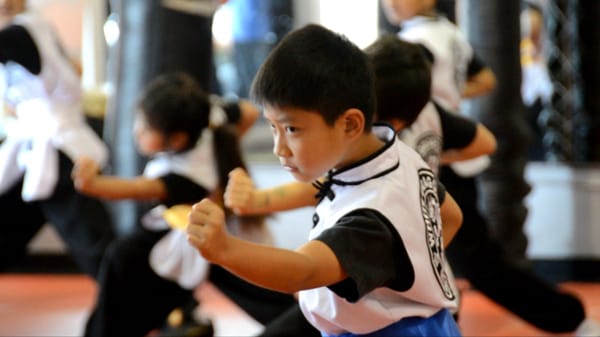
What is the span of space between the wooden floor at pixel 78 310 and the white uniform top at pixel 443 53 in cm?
110

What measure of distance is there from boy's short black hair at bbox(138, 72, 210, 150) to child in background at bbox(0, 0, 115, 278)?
0.46 m

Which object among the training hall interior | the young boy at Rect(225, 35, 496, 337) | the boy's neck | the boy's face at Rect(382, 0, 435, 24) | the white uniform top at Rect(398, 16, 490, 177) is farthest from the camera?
the training hall interior

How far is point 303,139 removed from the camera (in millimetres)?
1632

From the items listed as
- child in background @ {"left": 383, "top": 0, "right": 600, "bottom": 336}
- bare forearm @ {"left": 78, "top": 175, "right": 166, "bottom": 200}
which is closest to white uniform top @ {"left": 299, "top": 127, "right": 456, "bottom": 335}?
bare forearm @ {"left": 78, "top": 175, "right": 166, "bottom": 200}

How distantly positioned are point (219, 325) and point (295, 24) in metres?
2.47

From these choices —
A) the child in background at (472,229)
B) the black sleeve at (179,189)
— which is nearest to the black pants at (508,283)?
the child in background at (472,229)

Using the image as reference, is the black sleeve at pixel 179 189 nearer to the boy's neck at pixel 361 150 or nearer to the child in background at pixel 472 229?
the child in background at pixel 472 229

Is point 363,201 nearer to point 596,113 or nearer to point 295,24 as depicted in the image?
point 596,113

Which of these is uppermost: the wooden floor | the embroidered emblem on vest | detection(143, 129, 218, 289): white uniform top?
the embroidered emblem on vest

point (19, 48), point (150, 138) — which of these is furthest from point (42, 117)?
point (150, 138)

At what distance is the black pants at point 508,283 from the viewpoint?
3221 millimetres

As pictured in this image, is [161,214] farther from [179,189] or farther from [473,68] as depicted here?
[473,68]

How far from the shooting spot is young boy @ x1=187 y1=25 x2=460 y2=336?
1.53 metres

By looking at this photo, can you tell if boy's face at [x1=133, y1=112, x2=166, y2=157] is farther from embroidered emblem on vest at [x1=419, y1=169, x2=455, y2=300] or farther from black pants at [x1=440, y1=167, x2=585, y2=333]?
embroidered emblem on vest at [x1=419, y1=169, x2=455, y2=300]
